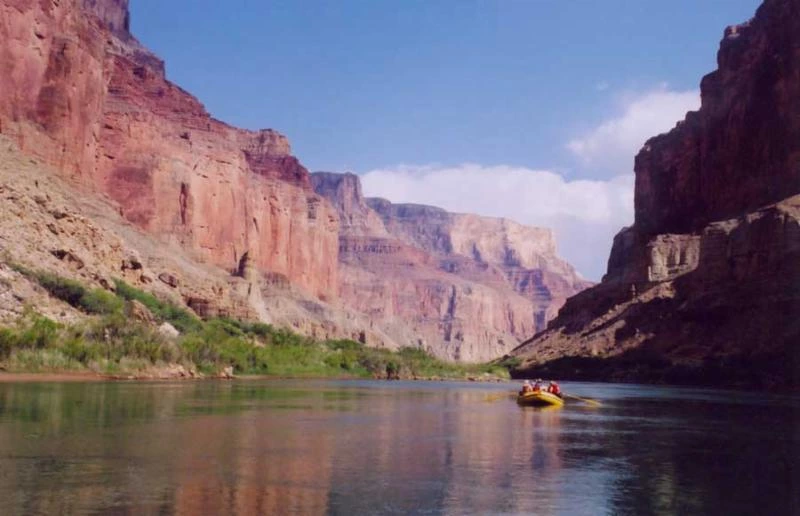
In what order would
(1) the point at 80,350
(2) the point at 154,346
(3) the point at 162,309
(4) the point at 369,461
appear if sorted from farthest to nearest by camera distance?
1. (3) the point at 162,309
2. (2) the point at 154,346
3. (1) the point at 80,350
4. (4) the point at 369,461

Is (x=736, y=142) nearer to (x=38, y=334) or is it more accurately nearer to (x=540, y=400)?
(x=540, y=400)

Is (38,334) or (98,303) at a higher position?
(98,303)

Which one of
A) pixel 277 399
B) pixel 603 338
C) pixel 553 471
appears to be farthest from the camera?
pixel 603 338

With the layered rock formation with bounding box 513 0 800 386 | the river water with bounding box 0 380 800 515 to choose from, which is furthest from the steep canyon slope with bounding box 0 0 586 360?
the layered rock formation with bounding box 513 0 800 386

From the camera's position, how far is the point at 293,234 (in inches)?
7785

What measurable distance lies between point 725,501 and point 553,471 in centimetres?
515

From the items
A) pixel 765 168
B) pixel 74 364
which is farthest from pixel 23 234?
pixel 765 168

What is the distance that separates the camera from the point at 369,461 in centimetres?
2511

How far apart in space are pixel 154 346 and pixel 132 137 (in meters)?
70.1

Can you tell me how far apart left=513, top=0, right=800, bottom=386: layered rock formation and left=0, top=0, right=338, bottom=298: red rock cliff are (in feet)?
185

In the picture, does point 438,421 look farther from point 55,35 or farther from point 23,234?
point 55,35

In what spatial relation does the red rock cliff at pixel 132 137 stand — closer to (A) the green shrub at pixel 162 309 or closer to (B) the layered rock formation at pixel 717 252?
(A) the green shrub at pixel 162 309

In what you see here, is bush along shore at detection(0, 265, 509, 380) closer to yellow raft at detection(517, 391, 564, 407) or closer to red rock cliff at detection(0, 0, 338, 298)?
red rock cliff at detection(0, 0, 338, 298)

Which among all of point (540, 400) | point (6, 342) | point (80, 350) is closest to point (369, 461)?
point (540, 400)
